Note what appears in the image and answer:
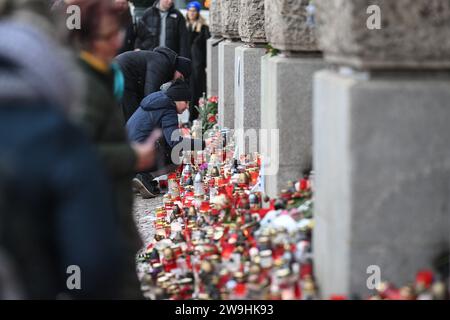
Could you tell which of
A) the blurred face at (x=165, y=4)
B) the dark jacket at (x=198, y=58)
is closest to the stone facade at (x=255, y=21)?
the blurred face at (x=165, y=4)

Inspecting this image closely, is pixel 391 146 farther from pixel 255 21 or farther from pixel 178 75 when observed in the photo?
pixel 178 75

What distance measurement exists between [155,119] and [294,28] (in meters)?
2.63

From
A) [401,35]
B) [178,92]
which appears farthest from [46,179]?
[178,92]

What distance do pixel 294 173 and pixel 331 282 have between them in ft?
5.10

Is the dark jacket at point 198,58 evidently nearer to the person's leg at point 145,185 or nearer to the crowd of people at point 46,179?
A: the person's leg at point 145,185

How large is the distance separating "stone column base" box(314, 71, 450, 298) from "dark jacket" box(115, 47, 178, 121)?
5.15 m

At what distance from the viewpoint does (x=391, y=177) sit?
3.78m

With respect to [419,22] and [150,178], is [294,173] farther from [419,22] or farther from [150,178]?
[150,178]

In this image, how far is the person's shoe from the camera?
8648mm

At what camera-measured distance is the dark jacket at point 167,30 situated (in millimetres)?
13570

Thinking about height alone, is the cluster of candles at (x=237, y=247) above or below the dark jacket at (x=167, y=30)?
below

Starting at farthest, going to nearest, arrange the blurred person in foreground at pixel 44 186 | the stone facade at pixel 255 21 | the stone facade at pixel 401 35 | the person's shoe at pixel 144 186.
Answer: the person's shoe at pixel 144 186
the stone facade at pixel 255 21
the stone facade at pixel 401 35
the blurred person in foreground at pixel 44 186

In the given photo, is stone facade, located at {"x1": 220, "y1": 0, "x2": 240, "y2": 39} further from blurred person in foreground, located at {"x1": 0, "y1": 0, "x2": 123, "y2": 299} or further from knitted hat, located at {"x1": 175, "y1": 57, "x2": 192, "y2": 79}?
blurred person in foreground, located at {"x1": 0, "y1": 0, "x2": 123, "y2": 299}

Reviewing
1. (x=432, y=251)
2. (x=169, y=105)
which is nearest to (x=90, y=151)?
(x=432, y=251)
